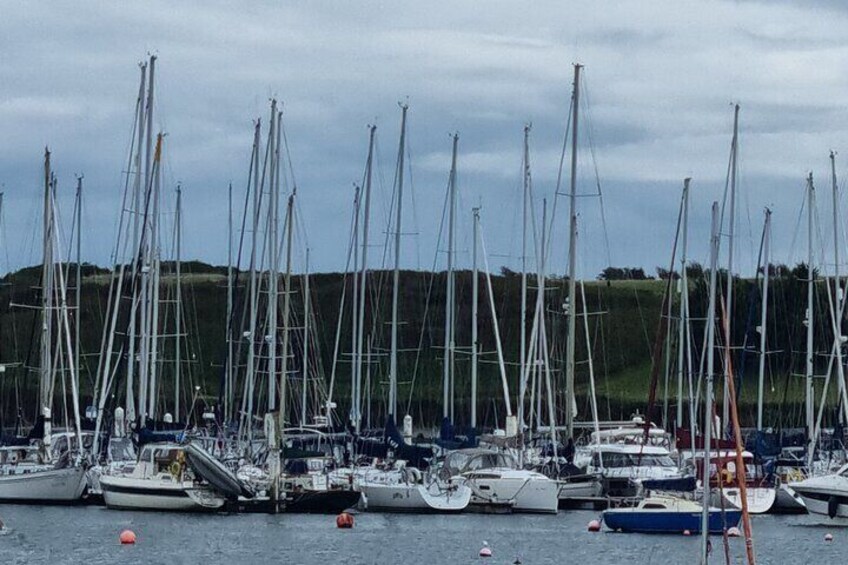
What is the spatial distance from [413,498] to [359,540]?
22.7ft

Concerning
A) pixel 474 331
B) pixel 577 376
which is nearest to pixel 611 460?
pixel 474 331

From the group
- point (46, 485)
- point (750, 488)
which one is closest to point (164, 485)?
point (46, 485)

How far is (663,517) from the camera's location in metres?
57.8

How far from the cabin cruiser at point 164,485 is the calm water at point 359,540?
51 centimetres

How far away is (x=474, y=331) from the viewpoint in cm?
7650

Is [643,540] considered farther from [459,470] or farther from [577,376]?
[577,376]

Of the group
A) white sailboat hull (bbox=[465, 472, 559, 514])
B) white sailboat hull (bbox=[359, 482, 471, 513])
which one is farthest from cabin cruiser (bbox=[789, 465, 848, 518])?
white sailboat hull (bbox=[359, 482, 471, 513])

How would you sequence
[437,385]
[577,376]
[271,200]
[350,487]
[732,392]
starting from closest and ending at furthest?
[732,392] → [350,487] → [271,200] → [437,385] → [577,376]

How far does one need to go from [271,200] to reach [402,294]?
8086 cm

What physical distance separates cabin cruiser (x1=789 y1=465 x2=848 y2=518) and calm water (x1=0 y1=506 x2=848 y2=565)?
1.97 ft

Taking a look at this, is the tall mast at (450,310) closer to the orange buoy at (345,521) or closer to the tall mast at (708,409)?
the orange buoy at (345,521)

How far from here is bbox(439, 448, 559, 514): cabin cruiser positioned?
65250mm

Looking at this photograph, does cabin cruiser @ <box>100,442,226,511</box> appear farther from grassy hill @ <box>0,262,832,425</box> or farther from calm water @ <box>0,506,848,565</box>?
grassy hill @ <box>0,262,832,425</box>

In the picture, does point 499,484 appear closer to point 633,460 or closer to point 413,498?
point 413,498
